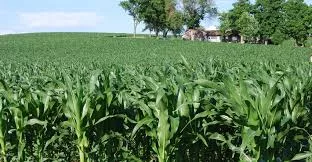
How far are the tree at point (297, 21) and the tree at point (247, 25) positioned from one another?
222 inches

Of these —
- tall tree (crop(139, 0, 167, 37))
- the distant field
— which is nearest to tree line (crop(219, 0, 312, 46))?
tall tree (crop(139, 0, 167, 37))

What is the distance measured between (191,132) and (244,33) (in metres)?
88.7

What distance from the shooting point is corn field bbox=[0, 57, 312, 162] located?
3855 millimetres

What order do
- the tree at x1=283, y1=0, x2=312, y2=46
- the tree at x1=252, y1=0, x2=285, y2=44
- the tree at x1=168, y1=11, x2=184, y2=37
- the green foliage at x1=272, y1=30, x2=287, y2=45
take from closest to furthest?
the green foliage at x1=272, y1=30, x2=287, y2=45
the tree at x1=283, y1=0, x2=312, y2=46
the tree at x1=252, y1=0, x2=285, y2=44
the tree at x1=168, y1=11, x2=184, y2=37

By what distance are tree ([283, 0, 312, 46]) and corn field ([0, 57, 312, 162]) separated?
8886cm

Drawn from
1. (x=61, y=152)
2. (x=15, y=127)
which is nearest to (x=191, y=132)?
(x=15, y=127)

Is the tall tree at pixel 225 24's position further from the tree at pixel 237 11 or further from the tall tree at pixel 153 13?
the tall tree at pixel 153 13

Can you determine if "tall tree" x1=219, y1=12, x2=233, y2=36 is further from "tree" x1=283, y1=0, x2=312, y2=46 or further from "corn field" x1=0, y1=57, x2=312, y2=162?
"corn field" x1=0, y1=57, x2=312, y2=162

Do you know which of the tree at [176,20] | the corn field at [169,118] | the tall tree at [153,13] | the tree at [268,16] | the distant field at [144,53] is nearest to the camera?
the corn field at [169,118]

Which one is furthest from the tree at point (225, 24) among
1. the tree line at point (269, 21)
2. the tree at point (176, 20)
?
the tree at point (176, 20)

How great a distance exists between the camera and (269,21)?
9262 cm

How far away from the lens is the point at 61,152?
5.78 meters

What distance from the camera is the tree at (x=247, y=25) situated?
89750 millimetres

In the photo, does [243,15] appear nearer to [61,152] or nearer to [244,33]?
[244,33]
